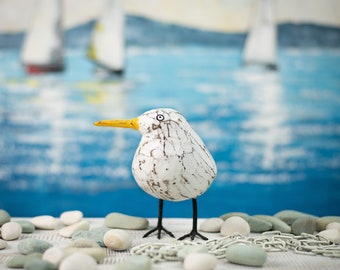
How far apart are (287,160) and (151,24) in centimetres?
92

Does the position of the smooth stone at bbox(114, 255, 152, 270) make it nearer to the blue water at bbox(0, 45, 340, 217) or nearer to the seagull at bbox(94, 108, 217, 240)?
the seagull at bbox(94, 108, 217, 240)

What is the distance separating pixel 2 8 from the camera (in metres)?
2.65

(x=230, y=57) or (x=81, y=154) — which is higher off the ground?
(x=230, y=57)

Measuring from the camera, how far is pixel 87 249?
913 mm

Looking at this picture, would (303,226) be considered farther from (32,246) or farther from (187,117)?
(187,117)

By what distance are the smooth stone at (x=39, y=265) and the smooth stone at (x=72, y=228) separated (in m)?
0.28

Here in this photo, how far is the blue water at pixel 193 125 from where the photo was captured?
2.49 metres

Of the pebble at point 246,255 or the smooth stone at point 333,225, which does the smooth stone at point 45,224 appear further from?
the smooth stone at point 333,225

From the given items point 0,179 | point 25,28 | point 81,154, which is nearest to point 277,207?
point 81,154

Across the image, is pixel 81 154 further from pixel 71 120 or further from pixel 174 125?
pixel 174 125

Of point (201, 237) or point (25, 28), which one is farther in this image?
point (25, 28)

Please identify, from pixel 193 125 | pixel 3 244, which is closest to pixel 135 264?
pixel 3 244

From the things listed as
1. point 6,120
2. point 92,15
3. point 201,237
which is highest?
point 92,15

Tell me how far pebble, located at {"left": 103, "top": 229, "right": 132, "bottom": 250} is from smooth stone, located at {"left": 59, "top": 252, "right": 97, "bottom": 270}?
14 cm
